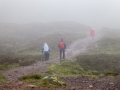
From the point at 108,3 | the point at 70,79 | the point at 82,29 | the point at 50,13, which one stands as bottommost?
the point at 70,79

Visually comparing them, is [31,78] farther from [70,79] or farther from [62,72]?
[62,72]

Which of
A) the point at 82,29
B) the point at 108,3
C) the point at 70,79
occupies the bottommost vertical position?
the point at 70,79

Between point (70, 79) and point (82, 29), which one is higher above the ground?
point (82, 29)

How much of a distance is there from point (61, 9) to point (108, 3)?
36.5 metres

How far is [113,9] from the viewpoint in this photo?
489ft

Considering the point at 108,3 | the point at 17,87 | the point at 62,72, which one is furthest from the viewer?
the point at 108,3

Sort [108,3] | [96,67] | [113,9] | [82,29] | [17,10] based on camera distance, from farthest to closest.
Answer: [108,3], [113,9], [17,10], [82,29], [96,67]

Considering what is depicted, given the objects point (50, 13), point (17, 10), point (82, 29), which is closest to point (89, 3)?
point (50, 13)

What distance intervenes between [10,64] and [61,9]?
131987 mm

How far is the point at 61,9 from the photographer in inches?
5920

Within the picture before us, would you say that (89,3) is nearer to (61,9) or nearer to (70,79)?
(61,9)

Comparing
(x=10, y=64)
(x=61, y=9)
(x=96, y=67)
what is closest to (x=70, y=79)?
(x=96, y=67)

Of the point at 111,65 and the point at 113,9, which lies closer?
the point at 111,65

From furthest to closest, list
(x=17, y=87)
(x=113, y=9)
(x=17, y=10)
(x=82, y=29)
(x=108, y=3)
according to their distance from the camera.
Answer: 1. (x=108, y=3)
2. (x=113, y=9)
3. (x=17, y=10)
4. (x=82, y=29)
5. (x=17, y=87)
